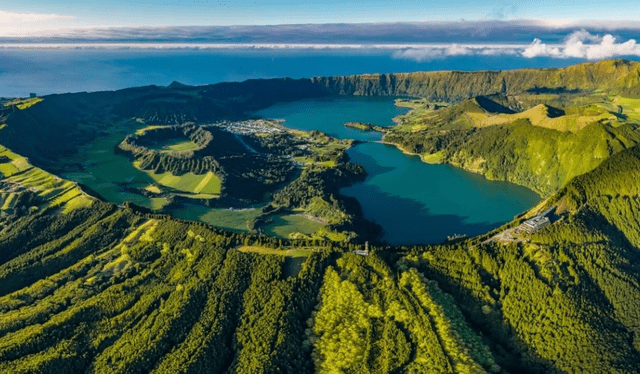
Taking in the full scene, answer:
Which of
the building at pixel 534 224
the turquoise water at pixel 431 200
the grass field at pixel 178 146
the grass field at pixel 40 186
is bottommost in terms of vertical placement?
the grass field at pixel 178 146

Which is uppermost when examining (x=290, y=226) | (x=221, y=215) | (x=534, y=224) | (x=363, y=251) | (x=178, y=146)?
(x=534, y=224)

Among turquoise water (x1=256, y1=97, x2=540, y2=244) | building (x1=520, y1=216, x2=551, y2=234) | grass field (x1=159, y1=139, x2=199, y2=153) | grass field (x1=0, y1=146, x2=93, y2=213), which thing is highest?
building (x1=520, y1=216, x2=551, y2=234)

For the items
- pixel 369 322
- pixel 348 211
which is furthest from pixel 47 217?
pixel 369 322

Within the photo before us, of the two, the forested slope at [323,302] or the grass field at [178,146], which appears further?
the grass field at [178,146]

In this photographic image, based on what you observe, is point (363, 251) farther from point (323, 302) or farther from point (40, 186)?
point (40, 186)

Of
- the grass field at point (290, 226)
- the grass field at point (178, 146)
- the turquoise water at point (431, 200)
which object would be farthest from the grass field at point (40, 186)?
the turquoise water at point (431, 200)

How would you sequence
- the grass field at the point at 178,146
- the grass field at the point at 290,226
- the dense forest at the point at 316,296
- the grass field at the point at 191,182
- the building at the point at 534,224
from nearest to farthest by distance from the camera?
the dense forest at the point at 316,296
the building at the point at 534,224
the grass field at the point at 290,226
the grass field at the point at 191,182
the grass field at the point at 178,146

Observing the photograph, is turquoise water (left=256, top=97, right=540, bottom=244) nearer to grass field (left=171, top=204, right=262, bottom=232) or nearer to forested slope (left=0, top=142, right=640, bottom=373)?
forested slope (left=0, top=142, right=640, bottom=373)

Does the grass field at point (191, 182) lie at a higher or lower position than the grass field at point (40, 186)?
lower

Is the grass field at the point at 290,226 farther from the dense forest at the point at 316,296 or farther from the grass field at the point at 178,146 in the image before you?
the grass field at the point at 178,146

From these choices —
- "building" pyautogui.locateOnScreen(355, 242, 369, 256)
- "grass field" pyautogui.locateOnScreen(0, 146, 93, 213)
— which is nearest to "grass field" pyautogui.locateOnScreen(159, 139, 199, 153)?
"grass field" pyautogui.locateOnScreen(0, 146, 93, 213)

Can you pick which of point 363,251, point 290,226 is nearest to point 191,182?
point 290,226

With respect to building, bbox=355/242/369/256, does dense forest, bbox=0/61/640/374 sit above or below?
below
